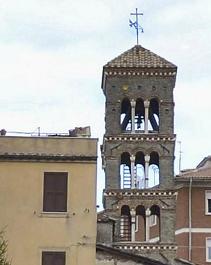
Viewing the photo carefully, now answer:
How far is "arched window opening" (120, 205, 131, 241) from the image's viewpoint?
65188 millimetres

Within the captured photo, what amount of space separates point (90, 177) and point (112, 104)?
27462mm

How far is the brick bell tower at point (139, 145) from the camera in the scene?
64.7 meters

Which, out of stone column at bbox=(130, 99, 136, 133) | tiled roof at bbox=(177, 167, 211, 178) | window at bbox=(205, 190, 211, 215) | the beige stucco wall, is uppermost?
stone column at bbox=(130, 99, 136, 133)

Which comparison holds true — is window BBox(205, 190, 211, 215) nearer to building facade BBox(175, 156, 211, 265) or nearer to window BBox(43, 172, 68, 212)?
building facade BBox(175, 156, 211, 265)

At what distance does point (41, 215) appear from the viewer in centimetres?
3947

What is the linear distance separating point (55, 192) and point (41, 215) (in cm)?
104

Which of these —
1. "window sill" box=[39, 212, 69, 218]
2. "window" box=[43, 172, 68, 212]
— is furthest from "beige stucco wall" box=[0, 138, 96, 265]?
"window" box=[43, 172, 68, 212]

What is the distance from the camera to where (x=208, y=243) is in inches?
2997

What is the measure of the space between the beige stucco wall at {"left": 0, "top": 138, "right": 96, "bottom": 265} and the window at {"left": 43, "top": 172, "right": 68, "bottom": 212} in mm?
157

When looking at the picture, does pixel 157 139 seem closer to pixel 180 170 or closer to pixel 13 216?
pixel 180 170

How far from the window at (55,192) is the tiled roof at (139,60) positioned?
93.1 ft

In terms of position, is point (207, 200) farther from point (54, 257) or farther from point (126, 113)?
point (54, 257)

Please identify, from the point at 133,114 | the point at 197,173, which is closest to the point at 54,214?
the point at 133,114

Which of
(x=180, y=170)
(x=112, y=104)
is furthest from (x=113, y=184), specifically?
(x=180, y=170)
